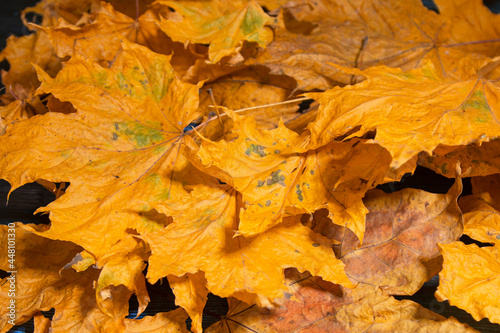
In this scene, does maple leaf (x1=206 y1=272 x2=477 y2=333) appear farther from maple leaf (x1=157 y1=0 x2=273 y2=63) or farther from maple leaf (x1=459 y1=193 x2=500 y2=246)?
maple leaf (x1=157 y1=0 x2=273 y2=63)

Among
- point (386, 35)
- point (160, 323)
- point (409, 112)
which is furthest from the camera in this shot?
point (386, 35)

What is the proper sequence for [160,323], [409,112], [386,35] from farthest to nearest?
[386,35] → [160,323] → [409,112]

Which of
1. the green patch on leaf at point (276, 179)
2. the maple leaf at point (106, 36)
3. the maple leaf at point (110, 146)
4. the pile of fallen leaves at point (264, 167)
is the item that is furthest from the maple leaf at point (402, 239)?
the maple leaf at point (106, 36)

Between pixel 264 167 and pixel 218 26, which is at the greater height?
pixel 218 26

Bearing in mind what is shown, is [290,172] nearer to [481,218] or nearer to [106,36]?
[481,218]

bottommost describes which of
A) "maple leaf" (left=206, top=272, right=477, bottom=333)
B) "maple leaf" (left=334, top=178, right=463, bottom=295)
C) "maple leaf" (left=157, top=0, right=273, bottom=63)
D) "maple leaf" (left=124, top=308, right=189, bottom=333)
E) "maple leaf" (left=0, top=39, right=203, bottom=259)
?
"maple leaf" (left=124, top=308, right=189, bottom=333)

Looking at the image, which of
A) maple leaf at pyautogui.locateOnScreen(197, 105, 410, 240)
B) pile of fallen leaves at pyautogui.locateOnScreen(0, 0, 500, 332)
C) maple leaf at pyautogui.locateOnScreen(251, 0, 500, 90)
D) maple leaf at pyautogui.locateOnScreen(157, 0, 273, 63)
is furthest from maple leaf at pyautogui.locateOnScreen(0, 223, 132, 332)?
maple leaf at pyautogui.locateOnScreen(251, 0, 500, 90)

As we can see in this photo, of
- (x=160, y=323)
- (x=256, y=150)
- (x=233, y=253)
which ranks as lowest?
(x=160, y=323)

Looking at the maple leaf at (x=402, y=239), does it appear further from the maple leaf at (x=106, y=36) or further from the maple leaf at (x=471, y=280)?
the maple leaf at (x=106, y=36)

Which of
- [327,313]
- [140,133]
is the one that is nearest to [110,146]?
[140,133]
